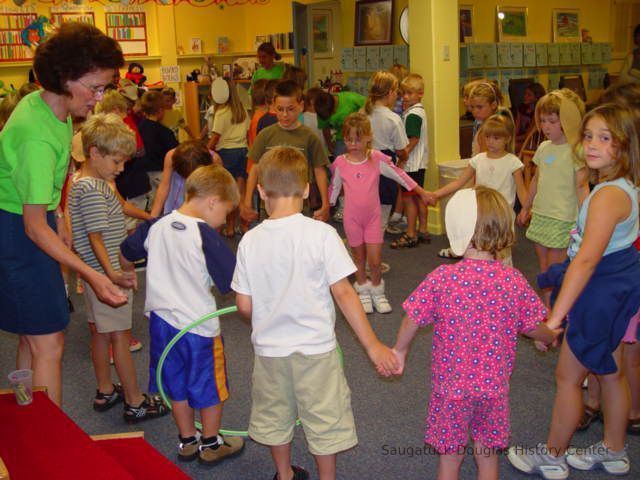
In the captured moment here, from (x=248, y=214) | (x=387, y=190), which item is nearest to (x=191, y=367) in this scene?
(x=248, y=214)

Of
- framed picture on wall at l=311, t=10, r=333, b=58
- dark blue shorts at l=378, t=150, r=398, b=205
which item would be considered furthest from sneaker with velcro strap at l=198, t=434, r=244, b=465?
framed picture on wall at l=311, t=10, r=333, b=58

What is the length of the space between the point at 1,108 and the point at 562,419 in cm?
409

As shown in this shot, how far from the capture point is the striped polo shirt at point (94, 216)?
3.05 m

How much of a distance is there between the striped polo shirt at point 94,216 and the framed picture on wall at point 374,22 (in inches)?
259

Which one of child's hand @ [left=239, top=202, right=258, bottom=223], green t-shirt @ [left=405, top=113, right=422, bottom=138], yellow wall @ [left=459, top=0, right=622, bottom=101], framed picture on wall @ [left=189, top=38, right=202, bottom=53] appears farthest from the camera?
framed picture on wall @ [left=189, top=38, right=202, bottom=53]

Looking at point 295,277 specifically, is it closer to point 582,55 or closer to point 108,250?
point 108,250

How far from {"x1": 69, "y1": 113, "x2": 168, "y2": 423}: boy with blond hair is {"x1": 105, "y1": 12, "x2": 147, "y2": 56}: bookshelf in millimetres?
8354

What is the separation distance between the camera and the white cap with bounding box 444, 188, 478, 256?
2.12 metres

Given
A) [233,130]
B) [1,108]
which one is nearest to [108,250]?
[1,108]

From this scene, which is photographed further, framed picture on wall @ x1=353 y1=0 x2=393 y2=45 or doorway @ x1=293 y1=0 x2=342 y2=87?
doorway @ x1=293 y1=0 x2=342 y2=87

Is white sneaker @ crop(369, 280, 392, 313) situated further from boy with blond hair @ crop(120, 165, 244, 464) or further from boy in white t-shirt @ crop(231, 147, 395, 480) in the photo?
boy in white t-shirt @ crop(231, 147, 395, 480)

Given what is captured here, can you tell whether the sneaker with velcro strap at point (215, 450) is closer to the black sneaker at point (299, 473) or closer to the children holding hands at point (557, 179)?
the black sneaker at point (299, 473)

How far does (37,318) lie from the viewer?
252 cm

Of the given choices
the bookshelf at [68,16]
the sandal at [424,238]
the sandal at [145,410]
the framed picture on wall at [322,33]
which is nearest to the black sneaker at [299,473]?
the sandal at [145,410]
